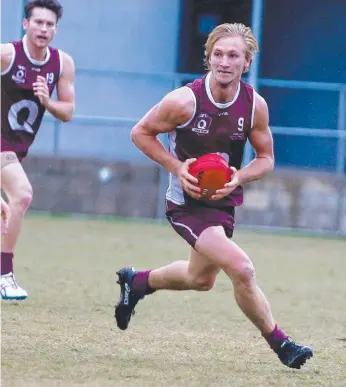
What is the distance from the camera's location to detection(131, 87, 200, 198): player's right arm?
663 centimetres

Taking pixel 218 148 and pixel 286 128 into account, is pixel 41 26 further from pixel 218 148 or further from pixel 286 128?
pixel 286 128

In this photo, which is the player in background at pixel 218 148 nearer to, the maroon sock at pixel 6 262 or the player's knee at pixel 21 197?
the player's knee at pixel 21 197

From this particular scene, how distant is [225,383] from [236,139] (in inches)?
57.3

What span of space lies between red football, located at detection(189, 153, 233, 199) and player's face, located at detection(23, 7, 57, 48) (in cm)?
252

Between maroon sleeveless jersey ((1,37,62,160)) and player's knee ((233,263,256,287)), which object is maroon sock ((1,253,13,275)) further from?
player's knee ((233,263,256,287))

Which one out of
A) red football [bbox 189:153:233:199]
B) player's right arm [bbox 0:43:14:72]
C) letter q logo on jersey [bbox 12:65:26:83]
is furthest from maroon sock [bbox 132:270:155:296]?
player's right arm [bbox 0:43:14:72]

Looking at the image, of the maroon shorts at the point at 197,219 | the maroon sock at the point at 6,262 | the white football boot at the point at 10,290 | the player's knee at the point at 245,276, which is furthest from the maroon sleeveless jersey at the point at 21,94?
the player's knee at the point at 245,276

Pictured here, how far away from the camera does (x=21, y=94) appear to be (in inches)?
341

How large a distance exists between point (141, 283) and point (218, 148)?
1129 millimetres

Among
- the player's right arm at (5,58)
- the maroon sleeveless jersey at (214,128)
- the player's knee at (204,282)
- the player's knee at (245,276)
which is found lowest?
the player's knee at (204,282)

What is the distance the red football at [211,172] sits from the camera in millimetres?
6336

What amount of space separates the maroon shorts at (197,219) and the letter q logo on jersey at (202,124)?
421 mm

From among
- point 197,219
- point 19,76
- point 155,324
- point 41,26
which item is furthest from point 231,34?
point 19,76

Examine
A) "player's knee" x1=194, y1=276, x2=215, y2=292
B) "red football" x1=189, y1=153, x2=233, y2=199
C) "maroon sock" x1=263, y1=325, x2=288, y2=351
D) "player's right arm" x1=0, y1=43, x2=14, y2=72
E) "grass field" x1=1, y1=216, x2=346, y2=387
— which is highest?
"player's right arm" x1=0, y1=43, x2=14, y2=72
